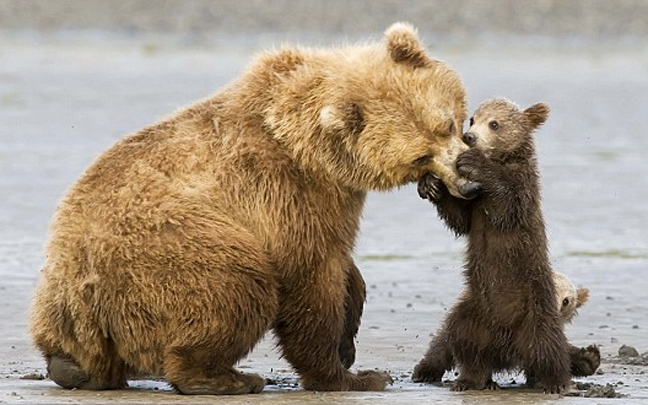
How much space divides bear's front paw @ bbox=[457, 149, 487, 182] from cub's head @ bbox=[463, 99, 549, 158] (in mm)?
182

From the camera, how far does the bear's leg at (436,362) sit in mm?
7816

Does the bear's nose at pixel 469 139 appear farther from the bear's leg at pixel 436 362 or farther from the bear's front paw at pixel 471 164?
the bear's leg at pixel 436 362

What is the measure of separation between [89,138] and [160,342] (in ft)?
38.1

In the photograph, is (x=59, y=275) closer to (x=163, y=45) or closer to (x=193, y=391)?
(x=193, y=391)

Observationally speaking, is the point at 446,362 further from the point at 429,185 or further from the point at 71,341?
the point at 71,341

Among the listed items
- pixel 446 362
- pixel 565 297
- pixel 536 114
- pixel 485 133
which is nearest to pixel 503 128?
pixel 485 133

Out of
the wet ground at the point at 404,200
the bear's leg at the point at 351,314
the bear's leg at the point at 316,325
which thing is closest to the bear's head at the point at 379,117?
the bear's leg at the point at 316,325

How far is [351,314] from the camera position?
7922mm

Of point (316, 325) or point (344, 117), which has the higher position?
point (344, 117)

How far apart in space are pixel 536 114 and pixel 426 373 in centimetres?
143

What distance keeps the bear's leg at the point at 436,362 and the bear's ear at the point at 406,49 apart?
1366 mm

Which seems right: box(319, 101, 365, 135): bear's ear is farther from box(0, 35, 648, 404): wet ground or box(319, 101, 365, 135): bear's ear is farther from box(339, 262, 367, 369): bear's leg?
box(0, 35, 648, 404): wet ground

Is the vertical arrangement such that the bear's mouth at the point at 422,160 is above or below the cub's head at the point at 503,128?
below

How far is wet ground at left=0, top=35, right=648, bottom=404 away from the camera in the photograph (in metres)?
8.07
